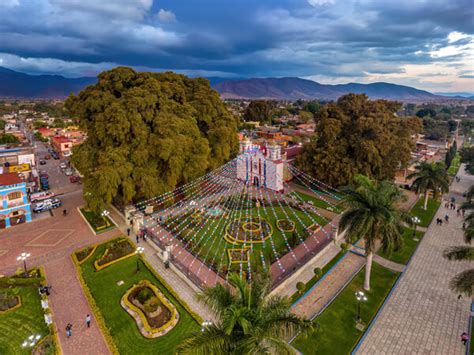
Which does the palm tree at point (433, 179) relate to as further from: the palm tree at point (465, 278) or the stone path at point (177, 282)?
the stone path at point (177, 282)

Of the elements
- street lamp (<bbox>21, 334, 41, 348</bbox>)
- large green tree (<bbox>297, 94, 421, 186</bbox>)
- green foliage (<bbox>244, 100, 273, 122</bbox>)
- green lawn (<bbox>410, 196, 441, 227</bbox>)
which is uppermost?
green foliage (<bbox>244, 100, 273, 122</bbox>)

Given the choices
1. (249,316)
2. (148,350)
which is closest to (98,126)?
(148,350)

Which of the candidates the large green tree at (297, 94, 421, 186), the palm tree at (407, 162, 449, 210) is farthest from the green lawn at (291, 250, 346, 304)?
the palm tree at (407, 162, 449, 210)

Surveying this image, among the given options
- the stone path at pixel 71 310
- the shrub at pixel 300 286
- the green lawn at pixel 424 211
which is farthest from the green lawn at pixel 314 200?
the stone path at pixel 71 310

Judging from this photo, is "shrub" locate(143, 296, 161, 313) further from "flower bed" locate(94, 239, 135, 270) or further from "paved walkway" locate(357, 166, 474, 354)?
"paved walkway" locate(357, 166, 474, 354)

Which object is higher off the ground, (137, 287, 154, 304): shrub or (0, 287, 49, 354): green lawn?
(137, 287, 154, 304): shrub

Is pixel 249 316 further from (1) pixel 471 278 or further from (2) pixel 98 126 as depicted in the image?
(2) pixel 98 126
